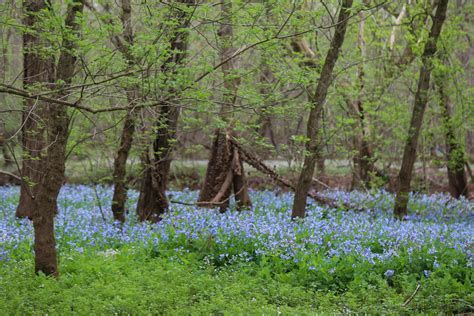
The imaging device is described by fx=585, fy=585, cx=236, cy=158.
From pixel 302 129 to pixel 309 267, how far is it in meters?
14.6

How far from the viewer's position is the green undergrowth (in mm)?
5480

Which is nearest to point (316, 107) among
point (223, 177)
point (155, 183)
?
point (223, 177)

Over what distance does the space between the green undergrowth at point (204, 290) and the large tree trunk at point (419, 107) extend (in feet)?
13.6

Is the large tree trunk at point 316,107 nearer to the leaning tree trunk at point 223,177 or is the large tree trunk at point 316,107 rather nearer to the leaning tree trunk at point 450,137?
the leaning tree trunk at point 223,177

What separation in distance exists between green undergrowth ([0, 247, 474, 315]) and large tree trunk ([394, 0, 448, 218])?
4.14 meters

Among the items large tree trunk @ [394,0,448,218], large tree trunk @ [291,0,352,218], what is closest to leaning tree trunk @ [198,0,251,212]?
large tree trunk @ [291,0,352,218]

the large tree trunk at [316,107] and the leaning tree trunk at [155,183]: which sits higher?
the large tree trunk at [316,107]


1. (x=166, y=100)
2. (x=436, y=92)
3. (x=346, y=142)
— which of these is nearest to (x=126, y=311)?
(x=166, y=100)

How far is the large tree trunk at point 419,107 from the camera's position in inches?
413

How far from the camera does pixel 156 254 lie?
8.01 m

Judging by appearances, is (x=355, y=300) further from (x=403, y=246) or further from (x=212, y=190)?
(x=212, y=190)

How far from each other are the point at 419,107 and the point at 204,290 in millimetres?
6410

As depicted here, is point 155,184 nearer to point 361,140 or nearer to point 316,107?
point 316,107

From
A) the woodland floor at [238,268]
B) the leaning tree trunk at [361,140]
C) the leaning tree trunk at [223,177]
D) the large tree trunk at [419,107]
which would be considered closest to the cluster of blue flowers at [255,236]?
the woodland floor at [238,268]
